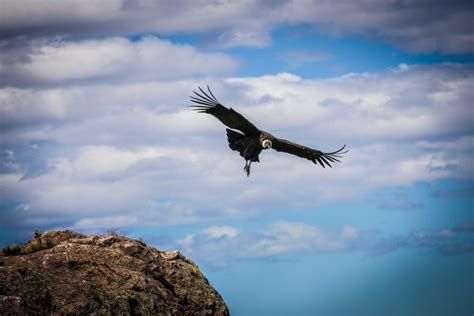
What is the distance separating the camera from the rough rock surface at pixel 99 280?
15.9 m

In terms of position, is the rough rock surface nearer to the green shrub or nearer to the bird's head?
the green shrub

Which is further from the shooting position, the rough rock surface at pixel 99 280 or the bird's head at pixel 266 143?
the bird's head at pixel 266 143

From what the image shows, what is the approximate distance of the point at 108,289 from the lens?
1670cm

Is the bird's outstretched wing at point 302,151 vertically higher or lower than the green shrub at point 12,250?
higher

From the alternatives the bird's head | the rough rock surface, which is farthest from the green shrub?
the bird's head

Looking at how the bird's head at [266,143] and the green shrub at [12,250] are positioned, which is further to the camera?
the bird's head at [266,143]

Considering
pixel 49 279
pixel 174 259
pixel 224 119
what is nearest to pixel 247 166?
pixel 224 119

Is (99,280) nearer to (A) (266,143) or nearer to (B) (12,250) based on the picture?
(B) (12,250)

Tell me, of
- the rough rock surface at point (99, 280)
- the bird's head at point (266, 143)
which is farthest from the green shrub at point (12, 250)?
the bird's head at point (266, 143)

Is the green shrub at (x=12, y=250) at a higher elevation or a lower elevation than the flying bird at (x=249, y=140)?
lower

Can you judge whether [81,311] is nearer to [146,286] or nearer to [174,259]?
[146,286]

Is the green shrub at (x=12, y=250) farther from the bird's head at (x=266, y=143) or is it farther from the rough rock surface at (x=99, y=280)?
the bird's head at (x=266, y=143)

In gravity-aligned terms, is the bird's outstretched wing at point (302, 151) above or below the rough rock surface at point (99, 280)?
above

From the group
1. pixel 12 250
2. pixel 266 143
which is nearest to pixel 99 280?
pixel 12 250
